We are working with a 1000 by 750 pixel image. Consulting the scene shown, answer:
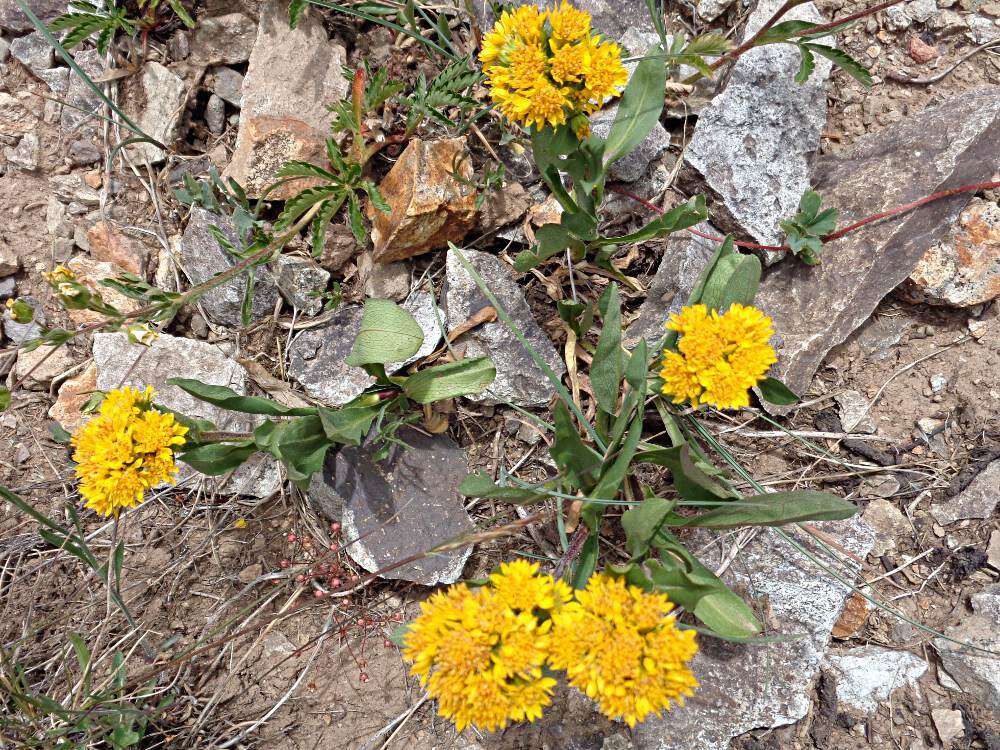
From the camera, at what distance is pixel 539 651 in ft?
6.91

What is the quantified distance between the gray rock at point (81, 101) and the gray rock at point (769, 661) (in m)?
Result: 4.13

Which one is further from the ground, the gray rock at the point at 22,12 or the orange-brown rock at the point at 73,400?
the gray rock at the point at 22,12

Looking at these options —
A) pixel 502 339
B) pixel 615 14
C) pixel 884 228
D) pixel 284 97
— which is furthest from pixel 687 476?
pixel 284 97

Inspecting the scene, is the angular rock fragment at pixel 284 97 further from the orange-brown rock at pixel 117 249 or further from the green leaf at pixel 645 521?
the green leaf at pixel 645 521

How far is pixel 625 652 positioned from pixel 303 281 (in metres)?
2.32

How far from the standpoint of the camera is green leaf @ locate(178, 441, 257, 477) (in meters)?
2.68

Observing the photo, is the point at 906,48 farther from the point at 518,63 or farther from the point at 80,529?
the point at 80,529

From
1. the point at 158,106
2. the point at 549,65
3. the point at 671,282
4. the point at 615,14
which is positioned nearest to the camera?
the point at 549,65

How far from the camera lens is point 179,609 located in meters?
3.24

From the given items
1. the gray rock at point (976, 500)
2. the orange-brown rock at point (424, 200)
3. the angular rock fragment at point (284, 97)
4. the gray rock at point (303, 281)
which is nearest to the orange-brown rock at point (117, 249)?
the angular rock fragment at point (284, 97)

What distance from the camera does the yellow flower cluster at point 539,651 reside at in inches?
80.0

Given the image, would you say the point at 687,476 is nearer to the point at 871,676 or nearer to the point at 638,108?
the point at 871,676

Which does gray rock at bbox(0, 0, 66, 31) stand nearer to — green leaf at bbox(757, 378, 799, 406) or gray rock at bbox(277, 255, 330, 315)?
gray rock at bbox(277, 255, 330, 315)

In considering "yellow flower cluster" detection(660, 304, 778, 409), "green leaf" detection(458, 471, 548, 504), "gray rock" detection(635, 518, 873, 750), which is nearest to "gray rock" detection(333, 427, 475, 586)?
"green leaf" detection(458, 471, 548, 504)
